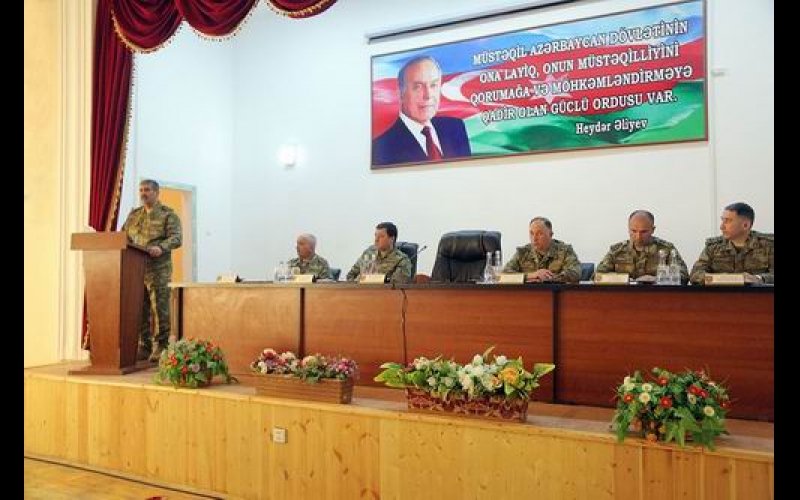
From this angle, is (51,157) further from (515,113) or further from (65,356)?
(515,113)

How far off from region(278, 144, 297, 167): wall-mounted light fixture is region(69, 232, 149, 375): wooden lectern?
9.24ft

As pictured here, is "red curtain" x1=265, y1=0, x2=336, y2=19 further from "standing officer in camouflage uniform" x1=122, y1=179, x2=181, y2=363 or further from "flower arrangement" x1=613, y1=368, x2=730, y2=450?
"flower arrangement" x1=613, y1=368, x2=730, y2=450

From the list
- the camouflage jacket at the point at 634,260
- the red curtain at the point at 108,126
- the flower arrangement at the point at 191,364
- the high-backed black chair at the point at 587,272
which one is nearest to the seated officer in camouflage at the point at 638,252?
the camouflage jacket at the point at 634,260

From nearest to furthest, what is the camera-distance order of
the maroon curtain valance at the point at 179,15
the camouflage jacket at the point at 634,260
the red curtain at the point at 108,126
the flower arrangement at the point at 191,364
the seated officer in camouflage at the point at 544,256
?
the flower arrangement at the point at 191,364 < the maroon curtain valance at the point at 179,15 < the camouflage jacket at the point at 634,260 < the seated officer in camouflage at the point at 544,256 < the red curtain at the point at 108,126

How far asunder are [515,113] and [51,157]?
3.71 metres

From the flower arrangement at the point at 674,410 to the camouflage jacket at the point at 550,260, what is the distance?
1.50 metres

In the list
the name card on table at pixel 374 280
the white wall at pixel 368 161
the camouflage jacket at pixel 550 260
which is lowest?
the name card on table at pixel 374 280

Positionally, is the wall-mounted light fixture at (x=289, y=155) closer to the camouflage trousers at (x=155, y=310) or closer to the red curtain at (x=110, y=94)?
the red curtain at (x=110, y=94)

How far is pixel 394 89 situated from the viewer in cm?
593

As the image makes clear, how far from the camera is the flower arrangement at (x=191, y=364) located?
3.15 metres

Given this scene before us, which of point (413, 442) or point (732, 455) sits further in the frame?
point (413, 442)

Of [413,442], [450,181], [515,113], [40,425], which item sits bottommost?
[40,425]

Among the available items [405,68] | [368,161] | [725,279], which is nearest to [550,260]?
[725,279]

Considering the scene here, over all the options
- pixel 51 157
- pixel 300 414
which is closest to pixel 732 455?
pixel 300 414
